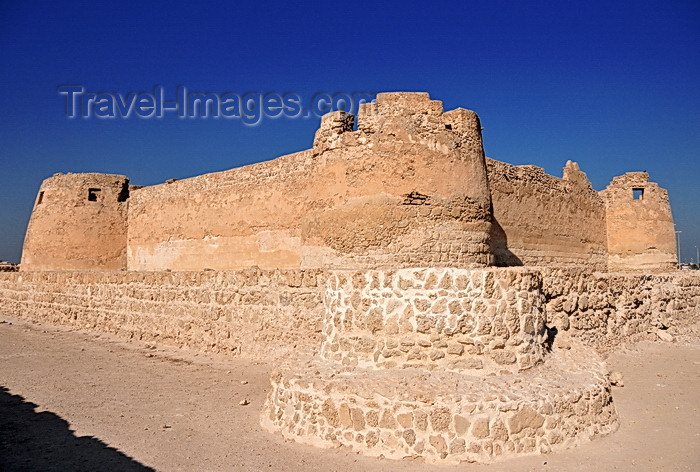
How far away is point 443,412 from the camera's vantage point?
14.8 ft

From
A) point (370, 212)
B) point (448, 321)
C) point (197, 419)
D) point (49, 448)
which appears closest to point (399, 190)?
point (370, 212)

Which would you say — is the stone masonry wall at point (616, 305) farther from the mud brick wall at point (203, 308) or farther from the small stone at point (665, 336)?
the mud brick wall at point (203, 308)

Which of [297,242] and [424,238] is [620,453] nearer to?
[424,238]

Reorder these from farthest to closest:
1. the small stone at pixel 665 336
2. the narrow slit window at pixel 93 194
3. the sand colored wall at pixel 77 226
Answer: the narrow slit window at pixel 93 194
the sand colored wall at pixel 77 226
the small stone at pixel 665 336

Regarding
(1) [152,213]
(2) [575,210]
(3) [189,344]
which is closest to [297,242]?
(3) [189,344]

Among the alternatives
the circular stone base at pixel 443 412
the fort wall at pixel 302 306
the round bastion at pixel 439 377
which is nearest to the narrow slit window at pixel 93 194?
the fort wall at pixel 302 306

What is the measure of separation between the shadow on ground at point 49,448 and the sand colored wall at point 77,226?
1275 cm

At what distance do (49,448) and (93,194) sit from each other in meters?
15.1

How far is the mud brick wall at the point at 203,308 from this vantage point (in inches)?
318

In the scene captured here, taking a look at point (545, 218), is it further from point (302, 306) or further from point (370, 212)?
point (302, 306)

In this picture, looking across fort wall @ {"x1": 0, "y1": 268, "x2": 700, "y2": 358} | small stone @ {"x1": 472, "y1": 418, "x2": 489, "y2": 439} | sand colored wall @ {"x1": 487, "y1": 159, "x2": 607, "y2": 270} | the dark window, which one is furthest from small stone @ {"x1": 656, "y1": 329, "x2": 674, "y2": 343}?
the dark window

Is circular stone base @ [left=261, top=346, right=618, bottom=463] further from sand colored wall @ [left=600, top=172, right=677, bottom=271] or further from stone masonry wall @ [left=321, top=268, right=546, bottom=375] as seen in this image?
sand colored wall @ [left=600, top=172, right=677, bottom=271]

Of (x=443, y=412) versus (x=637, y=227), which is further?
(x=637, y=227)

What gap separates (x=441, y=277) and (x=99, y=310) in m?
10.2
